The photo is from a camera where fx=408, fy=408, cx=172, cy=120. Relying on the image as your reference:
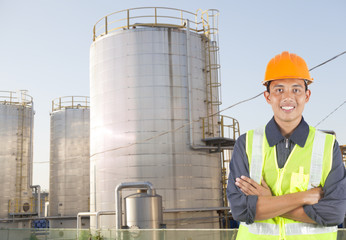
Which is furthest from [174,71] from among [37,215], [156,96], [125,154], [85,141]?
[37,215]

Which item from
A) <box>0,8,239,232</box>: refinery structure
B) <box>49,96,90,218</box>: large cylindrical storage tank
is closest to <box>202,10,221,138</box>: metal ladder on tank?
<box>0,8,239,232</box>: refinery structure

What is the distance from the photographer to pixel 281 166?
7.13ft

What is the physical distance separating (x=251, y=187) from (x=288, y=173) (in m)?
0.20

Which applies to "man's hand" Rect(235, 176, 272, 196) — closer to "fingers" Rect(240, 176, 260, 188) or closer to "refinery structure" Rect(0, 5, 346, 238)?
"fingers" Rect(240, 176, 260, 188)

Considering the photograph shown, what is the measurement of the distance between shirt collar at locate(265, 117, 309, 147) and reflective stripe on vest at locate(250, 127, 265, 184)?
55mm

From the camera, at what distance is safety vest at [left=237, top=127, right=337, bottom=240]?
2.09 metres

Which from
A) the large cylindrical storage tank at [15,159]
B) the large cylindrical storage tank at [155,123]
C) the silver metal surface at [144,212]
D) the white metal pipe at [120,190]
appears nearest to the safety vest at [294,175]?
the silver metal surface at [144,212]

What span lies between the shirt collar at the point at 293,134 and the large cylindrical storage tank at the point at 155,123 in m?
13.7

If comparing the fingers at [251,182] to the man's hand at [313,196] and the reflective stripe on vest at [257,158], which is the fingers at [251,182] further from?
the man's hand at [313,196]

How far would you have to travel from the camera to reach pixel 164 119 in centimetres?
1605

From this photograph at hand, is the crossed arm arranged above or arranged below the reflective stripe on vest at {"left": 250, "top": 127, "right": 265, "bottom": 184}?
below

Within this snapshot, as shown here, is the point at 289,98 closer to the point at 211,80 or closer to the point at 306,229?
the point at 306,229

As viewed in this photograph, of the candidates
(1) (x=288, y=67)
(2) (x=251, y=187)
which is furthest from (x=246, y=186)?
(1) (x=288, y=67)

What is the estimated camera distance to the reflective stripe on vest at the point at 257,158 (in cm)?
219
